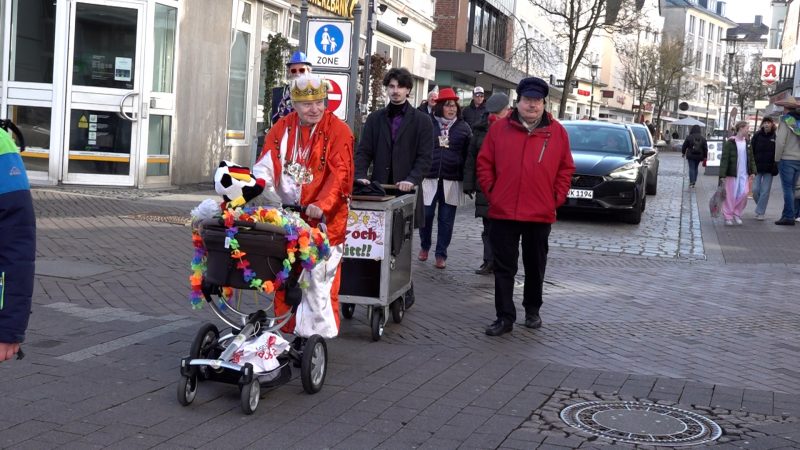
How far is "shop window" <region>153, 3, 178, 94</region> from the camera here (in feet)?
52.5

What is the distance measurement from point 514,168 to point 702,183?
25077 mm

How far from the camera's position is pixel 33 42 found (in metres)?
15.2

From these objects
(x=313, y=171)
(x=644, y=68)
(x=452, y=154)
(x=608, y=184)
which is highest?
(x=644, y=68)

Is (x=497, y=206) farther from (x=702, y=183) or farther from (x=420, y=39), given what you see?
(x=420, y=39)

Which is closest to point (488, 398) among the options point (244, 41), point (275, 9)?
point (244, 41)

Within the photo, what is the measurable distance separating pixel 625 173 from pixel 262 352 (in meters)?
11.9

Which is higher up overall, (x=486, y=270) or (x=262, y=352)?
(x=262, y=352)

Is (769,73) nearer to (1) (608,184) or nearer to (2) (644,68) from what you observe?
(2) (644,68)

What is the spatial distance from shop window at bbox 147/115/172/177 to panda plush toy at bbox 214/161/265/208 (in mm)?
10947

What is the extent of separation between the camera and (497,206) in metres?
7.73

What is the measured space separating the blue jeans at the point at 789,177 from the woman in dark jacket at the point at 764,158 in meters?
0.51

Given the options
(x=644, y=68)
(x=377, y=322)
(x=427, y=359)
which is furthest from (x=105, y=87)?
(x=644, y=68)

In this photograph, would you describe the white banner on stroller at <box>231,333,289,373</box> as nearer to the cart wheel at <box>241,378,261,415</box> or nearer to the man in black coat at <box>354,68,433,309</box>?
the cart wheel at <box>241,378,261,415</box>

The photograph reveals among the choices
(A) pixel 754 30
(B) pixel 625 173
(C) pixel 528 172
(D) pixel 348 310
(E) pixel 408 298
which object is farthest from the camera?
(A) pixel 754 30
